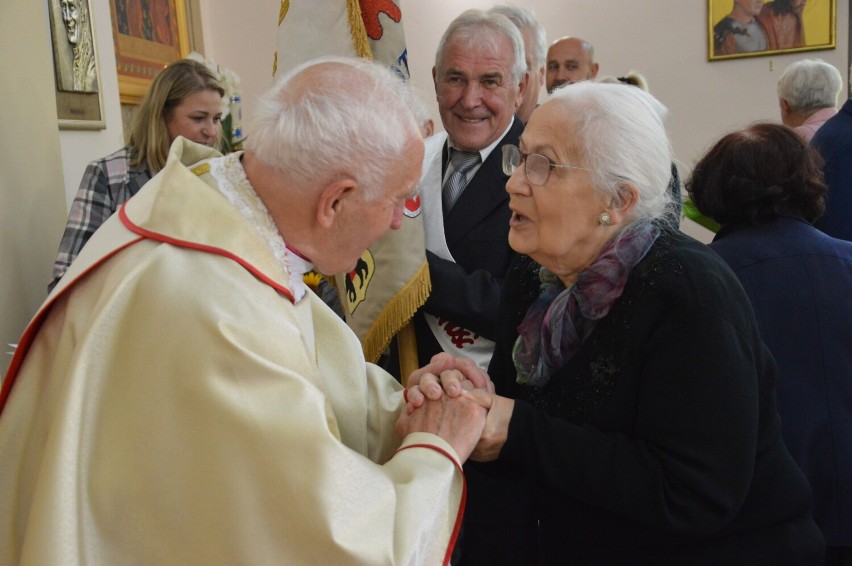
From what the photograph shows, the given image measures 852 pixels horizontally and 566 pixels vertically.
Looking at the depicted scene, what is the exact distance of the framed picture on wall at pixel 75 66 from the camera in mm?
3604

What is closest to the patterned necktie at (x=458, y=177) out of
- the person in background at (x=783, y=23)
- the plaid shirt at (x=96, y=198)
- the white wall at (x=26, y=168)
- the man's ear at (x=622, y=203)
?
the man's ear at (x=622, y=203)

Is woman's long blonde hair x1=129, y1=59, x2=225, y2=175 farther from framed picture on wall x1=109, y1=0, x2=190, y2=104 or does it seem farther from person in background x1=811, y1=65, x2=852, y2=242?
person in background x1=811, y1=65, x2=852, y2=242

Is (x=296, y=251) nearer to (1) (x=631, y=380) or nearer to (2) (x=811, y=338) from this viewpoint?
(1) (x=631, y=380)

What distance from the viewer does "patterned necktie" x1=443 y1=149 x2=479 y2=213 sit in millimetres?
2703

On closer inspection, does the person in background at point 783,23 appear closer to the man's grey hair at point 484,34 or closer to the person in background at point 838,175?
the person in background at point 838,175

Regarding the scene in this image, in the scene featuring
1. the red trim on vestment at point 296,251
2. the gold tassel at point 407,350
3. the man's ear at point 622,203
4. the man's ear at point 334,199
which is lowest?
the gold tassel at point 407,350

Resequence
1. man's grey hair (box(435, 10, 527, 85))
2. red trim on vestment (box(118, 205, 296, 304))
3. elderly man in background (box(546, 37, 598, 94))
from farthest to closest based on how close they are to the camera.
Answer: elderly man in background (box(546, 37, 598, 94)) → man's grey hair (box(435, 10, 527, 85)) → red trim on vestment (box(118, 205, 296, 304))

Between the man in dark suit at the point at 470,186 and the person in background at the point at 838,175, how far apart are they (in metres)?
1.58

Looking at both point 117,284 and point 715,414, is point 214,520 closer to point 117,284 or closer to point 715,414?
point 117,284

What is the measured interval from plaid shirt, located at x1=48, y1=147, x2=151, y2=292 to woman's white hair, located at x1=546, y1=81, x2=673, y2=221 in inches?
79.8

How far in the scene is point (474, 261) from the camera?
8.56ft

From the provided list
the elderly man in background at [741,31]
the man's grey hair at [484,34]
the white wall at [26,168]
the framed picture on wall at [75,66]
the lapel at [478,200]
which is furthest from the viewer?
the elderly man in background at [741,31]

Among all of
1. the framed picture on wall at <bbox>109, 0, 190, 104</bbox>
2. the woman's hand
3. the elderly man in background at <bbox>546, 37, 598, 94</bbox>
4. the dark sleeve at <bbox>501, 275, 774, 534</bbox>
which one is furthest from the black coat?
the framed picture on wall at <bbox>109, 0, 190, 104</bbox>

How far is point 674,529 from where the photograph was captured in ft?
5.50
